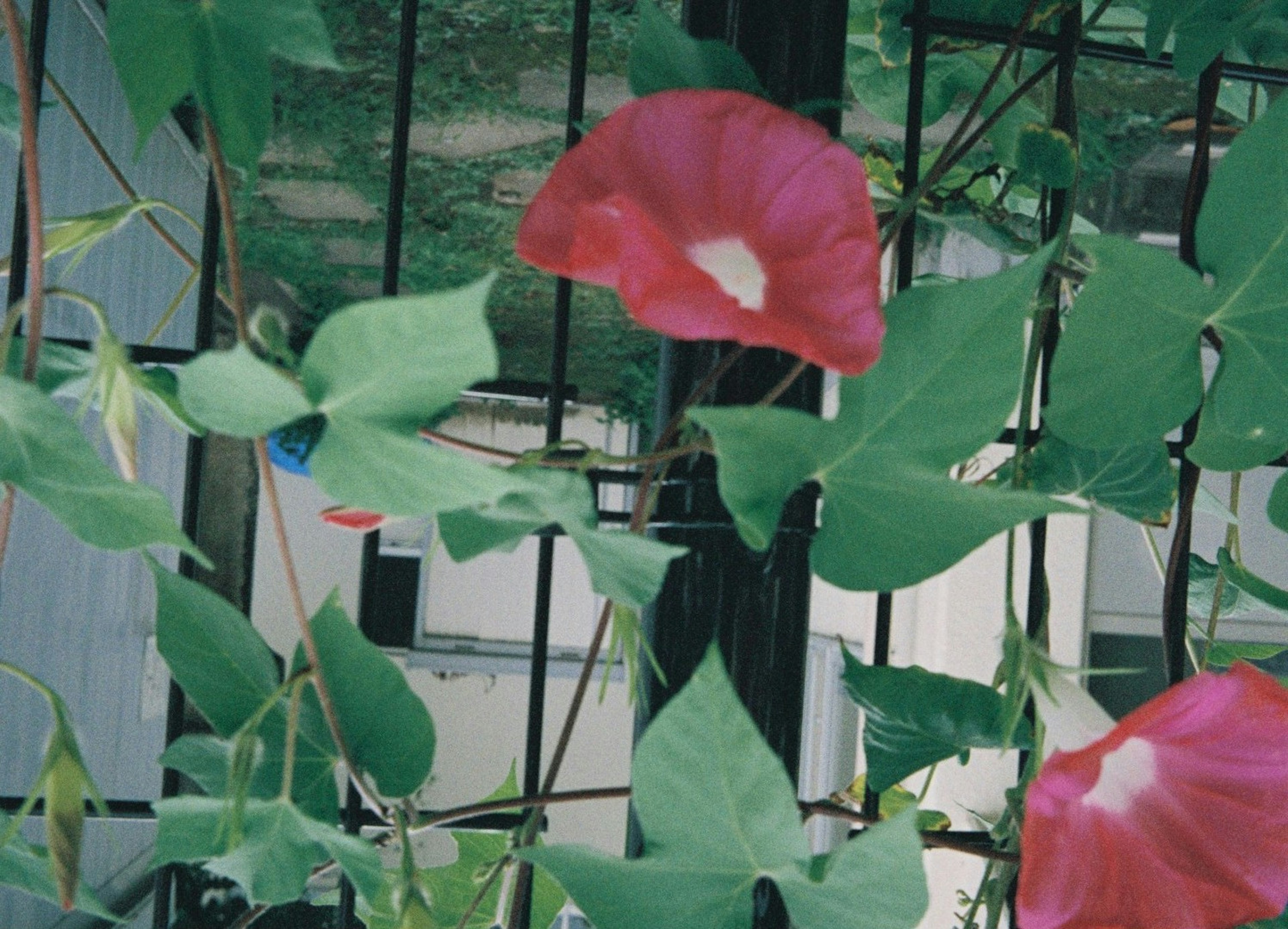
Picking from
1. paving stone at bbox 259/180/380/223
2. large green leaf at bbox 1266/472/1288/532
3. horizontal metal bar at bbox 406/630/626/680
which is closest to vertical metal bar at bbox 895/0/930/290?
large green leaf at bbox 1266/472/1288/532

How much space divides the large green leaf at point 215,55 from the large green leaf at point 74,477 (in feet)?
0.16

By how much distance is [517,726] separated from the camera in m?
4.87

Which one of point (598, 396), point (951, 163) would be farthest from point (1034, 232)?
point (598, 396)

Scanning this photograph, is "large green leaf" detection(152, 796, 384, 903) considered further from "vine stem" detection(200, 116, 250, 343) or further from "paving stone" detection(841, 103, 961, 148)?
"paving stone" detection(841, 103, 961, 148)

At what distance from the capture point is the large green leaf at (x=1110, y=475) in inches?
9.6

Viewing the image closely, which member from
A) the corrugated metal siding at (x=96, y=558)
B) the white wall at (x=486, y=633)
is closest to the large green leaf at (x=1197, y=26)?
the corrugated metal siding at (x=96, y=558)

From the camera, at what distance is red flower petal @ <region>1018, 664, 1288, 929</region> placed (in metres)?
0.19

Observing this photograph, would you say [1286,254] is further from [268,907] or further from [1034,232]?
[268,907]

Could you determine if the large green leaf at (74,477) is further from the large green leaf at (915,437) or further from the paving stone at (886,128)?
the paving stone at (886,128)

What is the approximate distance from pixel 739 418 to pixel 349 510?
0.10m

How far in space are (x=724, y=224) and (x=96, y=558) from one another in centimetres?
235

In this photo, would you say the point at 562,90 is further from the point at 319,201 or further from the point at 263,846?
the point at 263,846

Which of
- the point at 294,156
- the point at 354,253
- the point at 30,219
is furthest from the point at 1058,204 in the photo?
the point at 354,253

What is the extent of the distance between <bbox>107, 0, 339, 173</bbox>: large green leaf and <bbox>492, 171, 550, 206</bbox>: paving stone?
279cm
